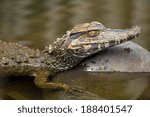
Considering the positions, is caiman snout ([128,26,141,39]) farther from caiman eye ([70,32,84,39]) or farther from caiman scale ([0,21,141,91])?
caiman eye ([70,32,84,39])

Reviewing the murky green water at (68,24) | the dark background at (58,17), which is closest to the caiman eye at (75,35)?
the murky green water at (68,24)

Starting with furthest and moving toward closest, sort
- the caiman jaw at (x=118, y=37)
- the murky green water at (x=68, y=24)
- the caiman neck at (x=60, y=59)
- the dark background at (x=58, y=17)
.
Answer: the dark background at (x=58, y=17) < the caiman neck at (x=60, y=59) < the caiman jaw at (x=118, y=37) < the murky green water at (x=68, y=24)

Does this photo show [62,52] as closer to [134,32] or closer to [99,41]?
[99,41]

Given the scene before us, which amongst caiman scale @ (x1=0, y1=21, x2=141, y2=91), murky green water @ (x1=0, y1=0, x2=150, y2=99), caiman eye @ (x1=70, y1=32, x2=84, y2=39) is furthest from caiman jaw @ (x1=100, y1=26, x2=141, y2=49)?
Answer: murky green water @ (x1=0, y1=0, x2=150, y2=99)

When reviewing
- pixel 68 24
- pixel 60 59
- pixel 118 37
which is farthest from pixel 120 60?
pixel 68 24

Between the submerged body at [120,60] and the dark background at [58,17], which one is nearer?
the submerged body at [120,60]

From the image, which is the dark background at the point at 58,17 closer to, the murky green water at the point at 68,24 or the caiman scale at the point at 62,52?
the murky green water at the point at 68,24
